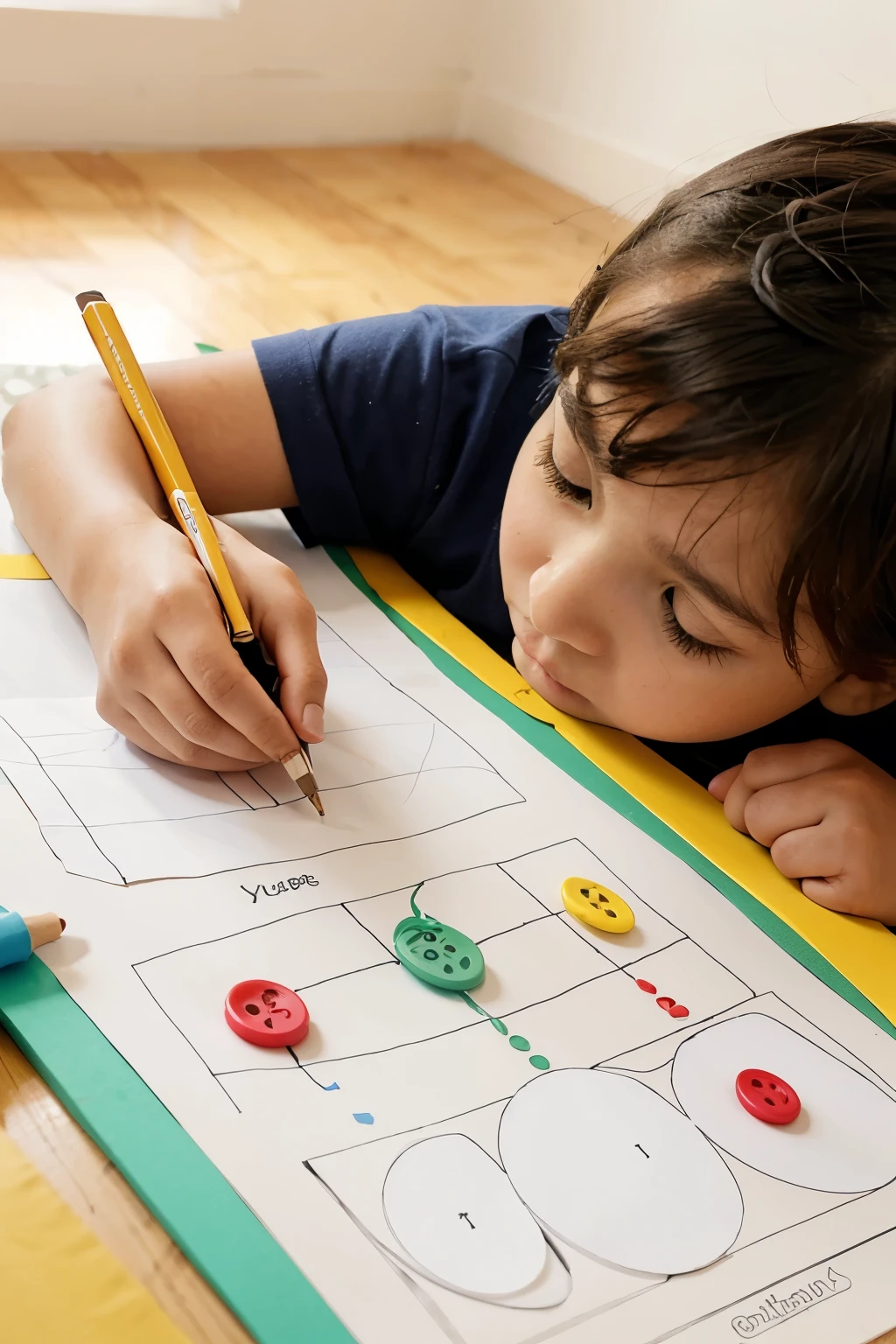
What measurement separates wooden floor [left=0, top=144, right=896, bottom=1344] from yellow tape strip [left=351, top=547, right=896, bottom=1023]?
0.32 m

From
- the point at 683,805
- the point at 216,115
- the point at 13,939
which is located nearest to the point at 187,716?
the point at 13,939

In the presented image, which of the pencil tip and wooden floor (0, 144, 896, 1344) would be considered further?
wooden floor (0, 144, 896, 1344)

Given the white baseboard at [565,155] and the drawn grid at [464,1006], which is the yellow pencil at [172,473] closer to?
the drawn grid at [464,1006]

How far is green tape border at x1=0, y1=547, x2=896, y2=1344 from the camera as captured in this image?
284 millimetres

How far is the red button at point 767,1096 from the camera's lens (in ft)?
1.23

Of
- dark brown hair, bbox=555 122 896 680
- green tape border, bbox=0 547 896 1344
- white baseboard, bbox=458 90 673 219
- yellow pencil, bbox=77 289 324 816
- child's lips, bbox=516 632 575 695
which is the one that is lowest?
green tape border, bbox=0 547 896 1344

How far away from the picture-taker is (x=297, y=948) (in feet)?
1.26

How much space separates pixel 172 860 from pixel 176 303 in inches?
23.2

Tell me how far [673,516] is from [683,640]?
0.19 ft

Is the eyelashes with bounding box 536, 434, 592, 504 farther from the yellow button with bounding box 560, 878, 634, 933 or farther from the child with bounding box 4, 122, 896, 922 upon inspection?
the yellow button with bounding box 560, 878, 634, 933

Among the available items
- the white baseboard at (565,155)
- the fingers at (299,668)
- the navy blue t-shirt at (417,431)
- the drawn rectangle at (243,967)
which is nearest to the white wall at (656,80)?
the white baseboard at (565,155)

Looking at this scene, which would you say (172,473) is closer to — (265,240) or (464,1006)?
(464,1006)

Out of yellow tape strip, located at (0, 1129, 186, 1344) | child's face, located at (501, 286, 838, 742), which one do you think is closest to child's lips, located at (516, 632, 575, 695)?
child's face, located at (501, 286, 838, 742)

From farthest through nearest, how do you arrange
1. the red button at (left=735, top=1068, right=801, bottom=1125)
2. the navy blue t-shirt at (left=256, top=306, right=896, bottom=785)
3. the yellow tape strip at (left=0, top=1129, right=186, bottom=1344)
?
the navy blue t-shirt at (left=256, top=306, right=896, bottom=785), the red button at (left=735, top=1068, right=801, bottom=1125), the yellow tape strip at (left=0, top=1129, right=186, bottom=1344)
